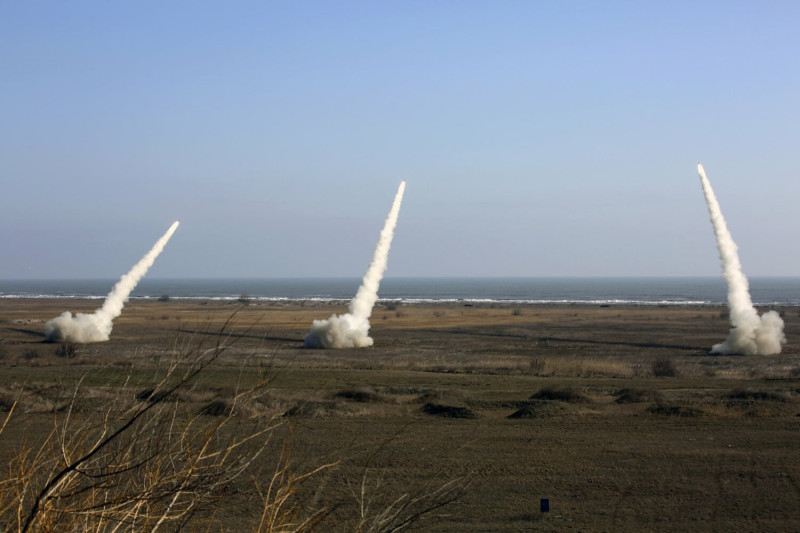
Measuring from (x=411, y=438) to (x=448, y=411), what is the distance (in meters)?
10.0

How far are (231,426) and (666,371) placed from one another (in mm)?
23697

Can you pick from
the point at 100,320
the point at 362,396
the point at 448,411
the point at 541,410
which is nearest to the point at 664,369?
the point at 541,410

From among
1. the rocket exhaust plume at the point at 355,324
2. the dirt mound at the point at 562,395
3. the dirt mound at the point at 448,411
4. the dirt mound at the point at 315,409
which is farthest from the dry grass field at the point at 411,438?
the rocket exhaust plume at the point at 355,324

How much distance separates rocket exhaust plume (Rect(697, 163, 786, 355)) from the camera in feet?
151

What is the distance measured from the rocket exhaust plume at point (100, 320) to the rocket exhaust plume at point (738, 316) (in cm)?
3353

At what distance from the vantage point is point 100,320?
53.6m

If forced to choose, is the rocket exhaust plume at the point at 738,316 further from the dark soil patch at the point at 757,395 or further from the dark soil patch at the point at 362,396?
the dark soil patch at the point at 362,396

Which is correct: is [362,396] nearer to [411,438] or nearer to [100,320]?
[411,438]

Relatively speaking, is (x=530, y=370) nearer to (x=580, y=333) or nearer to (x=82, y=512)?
(x=580, y=333)

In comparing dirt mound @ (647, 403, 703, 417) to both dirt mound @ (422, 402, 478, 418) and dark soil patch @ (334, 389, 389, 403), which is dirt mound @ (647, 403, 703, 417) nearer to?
dirt mound @ (422, 402, 478, 418)

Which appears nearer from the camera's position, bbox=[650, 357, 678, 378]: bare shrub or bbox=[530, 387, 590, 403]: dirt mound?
bbox=[530, 387, 590, 403]: dirt mound

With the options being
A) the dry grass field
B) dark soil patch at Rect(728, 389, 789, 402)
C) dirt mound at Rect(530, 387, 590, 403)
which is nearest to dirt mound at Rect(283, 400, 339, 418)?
the dry grass field

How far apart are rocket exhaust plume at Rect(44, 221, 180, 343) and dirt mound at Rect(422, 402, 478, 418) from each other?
100 ft

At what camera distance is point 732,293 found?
162 feet
